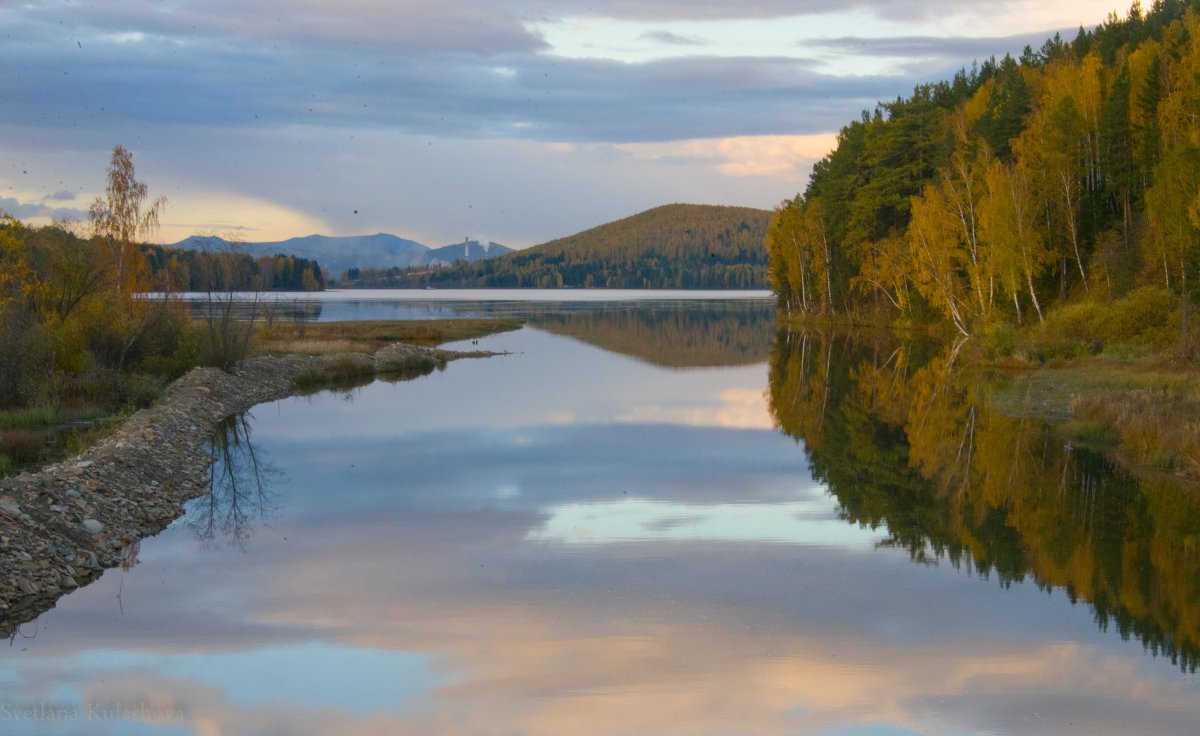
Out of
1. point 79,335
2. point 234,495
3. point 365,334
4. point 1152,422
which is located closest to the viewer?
point 234,495

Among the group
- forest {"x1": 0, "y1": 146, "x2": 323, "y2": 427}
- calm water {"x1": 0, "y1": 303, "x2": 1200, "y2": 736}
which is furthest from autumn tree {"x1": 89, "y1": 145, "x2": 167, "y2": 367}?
calm water {"x1": 0, "y1": 303, "x2": 1200, "y2": 736}

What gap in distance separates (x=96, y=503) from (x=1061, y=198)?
137 ft

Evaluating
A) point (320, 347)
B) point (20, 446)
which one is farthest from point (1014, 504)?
point (320, 347)

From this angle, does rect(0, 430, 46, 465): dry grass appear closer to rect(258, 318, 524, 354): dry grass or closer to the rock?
the rock

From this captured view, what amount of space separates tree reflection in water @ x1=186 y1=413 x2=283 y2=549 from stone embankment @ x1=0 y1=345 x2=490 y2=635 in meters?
0.28

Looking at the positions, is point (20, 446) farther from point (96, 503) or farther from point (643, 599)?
point (643, 599)

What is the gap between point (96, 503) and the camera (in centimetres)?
1432

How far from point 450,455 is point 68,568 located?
1028 centimetres

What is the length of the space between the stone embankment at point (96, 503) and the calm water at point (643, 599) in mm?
466

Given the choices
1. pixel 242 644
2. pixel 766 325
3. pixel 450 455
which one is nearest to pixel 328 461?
pixel 450 455

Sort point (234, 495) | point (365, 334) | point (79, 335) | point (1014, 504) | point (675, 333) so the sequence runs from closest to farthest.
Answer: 1. point (1014, 504)
2. point (234, 495)
3. point (79, 335)
4. point (365, 334)
5. point (675, 333)

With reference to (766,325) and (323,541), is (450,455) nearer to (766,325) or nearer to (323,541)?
(323,541)

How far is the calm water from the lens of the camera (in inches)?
340

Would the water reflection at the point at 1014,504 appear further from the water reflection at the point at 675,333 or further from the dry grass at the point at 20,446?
the water reflection at the point at 675,333
